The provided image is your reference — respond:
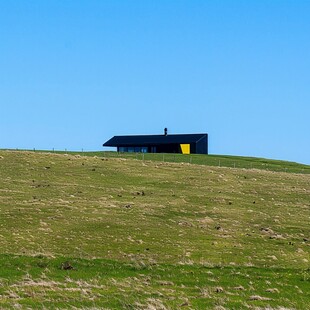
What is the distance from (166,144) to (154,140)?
11.2ft

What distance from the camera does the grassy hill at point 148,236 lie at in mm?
26812

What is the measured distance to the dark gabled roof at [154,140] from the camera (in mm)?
137750

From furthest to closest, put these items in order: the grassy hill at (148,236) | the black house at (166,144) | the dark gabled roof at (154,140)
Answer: the dark gabled roof at (154,140)
the black house at (166,144)
the grassy hill at (148,236)

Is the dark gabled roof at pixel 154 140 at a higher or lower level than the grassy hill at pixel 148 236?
higher

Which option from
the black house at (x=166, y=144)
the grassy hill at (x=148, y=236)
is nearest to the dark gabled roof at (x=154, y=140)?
the black house at (x=166, y=144)

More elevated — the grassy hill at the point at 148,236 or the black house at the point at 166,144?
the black house at the point at 166,144

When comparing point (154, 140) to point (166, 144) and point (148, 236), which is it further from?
point (148, 236)

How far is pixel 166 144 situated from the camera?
451 feet

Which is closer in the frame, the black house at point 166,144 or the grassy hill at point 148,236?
the grassy hill at point 148,236

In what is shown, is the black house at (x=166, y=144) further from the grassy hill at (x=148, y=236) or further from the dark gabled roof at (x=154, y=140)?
the grassy hill at (x=148, y=236)

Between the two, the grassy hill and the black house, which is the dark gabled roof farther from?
the grassy hill

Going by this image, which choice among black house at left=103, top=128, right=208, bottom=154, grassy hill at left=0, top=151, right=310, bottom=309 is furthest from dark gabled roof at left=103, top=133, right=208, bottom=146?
grassy hill at left=0, top=151, right=310, bottom=309

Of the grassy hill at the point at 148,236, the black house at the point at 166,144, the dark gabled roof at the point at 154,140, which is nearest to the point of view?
the grassy hill at the point at 148,236

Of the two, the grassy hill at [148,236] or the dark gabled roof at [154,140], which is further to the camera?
the dark gabled roof at [154,140]
